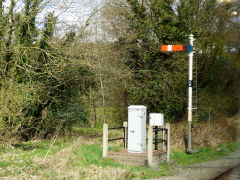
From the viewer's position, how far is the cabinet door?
28.9 feet

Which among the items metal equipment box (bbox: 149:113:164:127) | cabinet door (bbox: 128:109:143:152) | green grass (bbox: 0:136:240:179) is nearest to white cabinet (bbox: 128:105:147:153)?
cabinet door (bbox: 128:109:143:152)

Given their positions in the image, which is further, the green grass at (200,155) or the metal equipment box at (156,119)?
the green grass at (200,155)

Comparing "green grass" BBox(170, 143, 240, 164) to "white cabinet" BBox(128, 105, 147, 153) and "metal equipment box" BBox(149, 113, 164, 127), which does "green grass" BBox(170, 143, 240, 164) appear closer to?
"metal equipment box" BBox(149, 113, 164, 127)

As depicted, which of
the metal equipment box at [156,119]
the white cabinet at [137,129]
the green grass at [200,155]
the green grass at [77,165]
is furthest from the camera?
the green grass at [200,155]

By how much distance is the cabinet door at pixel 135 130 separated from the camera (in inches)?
347

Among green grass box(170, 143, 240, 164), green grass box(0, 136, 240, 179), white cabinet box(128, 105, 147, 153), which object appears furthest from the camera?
green grass box(170, 143, 240, 164)

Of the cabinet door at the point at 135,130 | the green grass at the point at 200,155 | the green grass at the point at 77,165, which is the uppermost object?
the cabinet door at the point at 135,130

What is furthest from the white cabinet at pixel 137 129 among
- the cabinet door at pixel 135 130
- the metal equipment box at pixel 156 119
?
the metal equipment box at pixel 156 119

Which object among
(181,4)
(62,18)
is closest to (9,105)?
(62,18)

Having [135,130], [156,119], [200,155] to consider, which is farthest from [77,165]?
[200,155]

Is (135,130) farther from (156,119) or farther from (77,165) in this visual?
(77,165)

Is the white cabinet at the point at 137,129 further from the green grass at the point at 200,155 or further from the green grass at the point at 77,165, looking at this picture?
the green grass at the point at 200,155

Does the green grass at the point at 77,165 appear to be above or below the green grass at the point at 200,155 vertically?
above

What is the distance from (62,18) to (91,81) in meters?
3.29
